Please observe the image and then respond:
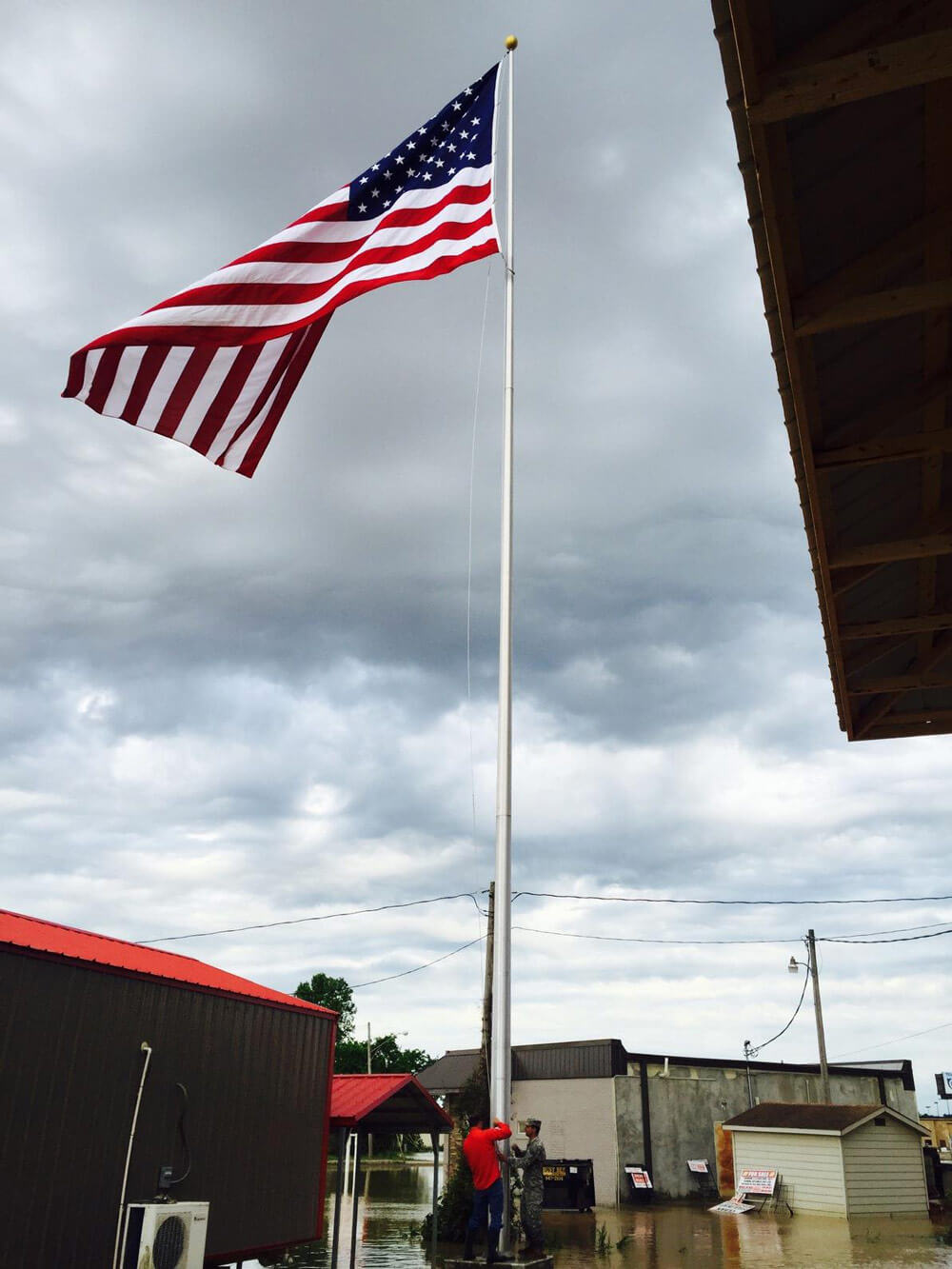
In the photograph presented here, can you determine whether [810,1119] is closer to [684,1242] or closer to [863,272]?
[684,1242]

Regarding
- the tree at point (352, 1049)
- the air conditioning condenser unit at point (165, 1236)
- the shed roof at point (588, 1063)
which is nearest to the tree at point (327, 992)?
the tree at point (352, 1049)

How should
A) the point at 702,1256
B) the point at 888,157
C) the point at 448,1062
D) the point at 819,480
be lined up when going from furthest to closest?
the point at 448,1062 < the point at 702,1256 < the point at 819,480 < the point at 888,157

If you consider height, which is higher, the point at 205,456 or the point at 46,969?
the point at 205,456

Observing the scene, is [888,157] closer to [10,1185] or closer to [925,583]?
[925,583]

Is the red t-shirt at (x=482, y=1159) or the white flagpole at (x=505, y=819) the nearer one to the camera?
the white flagpole at (x=505, y=819)

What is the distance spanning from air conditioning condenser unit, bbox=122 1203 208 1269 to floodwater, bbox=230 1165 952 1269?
20.6ft

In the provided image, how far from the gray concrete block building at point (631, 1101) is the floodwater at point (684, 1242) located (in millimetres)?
1887

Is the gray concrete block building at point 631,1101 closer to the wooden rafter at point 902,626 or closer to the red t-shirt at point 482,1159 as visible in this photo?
the red t-shirt at point 482,1159

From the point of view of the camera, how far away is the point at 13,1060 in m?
9.48

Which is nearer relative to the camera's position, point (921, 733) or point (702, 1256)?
point (921, 733)

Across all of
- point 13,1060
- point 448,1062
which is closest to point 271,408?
point 13,1060

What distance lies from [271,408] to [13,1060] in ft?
21.9

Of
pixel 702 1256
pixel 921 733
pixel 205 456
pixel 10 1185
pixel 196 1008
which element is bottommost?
pixel 702 1256

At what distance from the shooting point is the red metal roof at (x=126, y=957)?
10.7m
